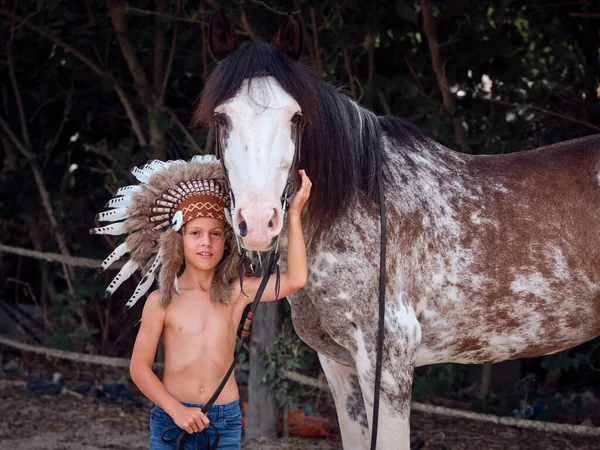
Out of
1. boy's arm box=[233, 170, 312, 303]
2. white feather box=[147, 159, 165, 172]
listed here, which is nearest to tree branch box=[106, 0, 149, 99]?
white feather box=[147, 159, 165, 172]

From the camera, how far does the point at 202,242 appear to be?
2332mm

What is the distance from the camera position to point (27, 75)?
5727 millimetres

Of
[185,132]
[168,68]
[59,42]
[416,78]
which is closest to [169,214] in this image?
[416,78]

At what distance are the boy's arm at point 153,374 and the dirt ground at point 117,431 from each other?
2.01 m

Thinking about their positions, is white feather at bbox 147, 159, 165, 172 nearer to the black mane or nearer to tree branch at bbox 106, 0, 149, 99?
the black mane

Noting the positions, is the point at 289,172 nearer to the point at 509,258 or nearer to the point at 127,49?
the point at 509,258

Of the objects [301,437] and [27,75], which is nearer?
[301,437]

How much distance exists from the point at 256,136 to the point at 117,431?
2837 millimetres

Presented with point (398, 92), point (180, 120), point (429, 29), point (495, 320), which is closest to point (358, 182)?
point (495, 320)

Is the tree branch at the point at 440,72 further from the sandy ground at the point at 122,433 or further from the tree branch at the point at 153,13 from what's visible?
the sandy ground at the point at 122,433

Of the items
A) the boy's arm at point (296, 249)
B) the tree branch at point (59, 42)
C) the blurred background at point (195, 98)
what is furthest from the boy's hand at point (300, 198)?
the tree branch at point (59, 42)

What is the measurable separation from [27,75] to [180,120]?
1243 mm

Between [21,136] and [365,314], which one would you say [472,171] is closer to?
[365,314]

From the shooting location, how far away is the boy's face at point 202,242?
233 cm
